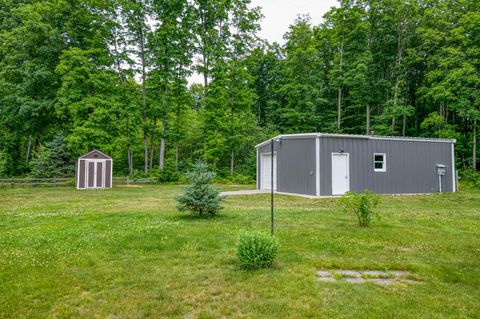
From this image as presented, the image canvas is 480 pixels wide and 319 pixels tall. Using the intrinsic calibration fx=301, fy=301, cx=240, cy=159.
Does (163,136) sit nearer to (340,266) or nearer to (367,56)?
(367,56)

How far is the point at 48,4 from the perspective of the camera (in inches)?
805

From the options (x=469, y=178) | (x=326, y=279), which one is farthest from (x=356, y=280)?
(x=469, y=178)

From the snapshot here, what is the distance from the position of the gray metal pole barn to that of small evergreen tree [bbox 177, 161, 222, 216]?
5936 millimetres

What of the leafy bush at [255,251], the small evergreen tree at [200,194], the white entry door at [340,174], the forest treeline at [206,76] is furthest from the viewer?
the forest treeline at [206,76]

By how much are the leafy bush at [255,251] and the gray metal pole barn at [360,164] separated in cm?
898

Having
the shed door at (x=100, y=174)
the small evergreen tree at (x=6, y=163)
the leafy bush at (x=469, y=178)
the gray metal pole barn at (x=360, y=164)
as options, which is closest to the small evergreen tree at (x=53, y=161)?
the shed door at (x=100, y=174)

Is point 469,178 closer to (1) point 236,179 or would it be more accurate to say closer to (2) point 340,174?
(2) point 340,174

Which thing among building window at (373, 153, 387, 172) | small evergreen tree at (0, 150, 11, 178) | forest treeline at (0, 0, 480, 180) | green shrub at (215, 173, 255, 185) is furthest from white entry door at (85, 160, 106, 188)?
building window at (373, 153, 387, 172)

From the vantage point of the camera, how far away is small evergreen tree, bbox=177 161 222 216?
24.5ft

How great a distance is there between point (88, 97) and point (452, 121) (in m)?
27.5

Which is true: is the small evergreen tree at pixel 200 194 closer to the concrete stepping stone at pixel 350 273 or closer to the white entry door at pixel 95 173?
the concrete stepping stone at pixel 350 273

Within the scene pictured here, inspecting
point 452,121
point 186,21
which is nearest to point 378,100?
point 452,121

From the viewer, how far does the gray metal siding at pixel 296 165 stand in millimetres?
12883

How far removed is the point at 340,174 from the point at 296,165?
1929mm
